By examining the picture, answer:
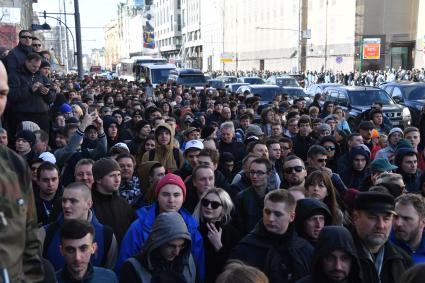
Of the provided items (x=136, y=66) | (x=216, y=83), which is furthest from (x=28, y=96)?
(x=136, y=66)

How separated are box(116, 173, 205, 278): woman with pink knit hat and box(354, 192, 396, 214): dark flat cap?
1.34 meters

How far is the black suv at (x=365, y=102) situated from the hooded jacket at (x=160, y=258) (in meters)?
13.7

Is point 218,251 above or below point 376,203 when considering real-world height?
below

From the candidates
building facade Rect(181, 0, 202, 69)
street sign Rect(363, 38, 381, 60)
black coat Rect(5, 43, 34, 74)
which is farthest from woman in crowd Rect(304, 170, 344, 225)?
building facade Rect(181, 0, 202, 69)

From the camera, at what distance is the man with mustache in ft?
11.9

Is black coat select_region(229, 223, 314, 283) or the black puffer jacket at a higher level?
the black puffer jacket

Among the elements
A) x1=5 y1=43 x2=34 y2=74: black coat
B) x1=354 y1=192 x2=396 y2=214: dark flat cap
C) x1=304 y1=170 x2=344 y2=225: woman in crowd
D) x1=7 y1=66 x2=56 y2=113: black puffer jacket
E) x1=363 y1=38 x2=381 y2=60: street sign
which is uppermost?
x1=363 y1=38 x2=381 y2=60: street sign

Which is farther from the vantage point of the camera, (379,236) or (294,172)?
(294,172)

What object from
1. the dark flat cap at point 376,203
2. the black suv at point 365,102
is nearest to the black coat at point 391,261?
the dark flat cap at point 376,203

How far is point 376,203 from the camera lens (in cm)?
370

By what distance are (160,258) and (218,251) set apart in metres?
0.82

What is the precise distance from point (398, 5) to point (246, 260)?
181 feet

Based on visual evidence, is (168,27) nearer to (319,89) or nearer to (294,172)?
(319,89)

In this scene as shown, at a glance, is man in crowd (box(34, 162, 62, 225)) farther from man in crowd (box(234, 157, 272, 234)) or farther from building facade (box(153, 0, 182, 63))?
building facade (box(153, 0, 182, 63))
